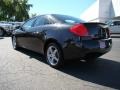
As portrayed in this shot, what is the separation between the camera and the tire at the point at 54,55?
6496mm

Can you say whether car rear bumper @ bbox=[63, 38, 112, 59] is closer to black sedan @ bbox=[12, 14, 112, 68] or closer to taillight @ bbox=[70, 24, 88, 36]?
black sedan @ bbox=[12, 14, 112, 68]

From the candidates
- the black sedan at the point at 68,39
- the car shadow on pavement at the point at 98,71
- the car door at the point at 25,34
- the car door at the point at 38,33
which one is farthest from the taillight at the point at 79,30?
the car door at the point at 25,34

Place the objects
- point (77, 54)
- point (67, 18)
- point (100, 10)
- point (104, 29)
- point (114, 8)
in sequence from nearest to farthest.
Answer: point (77, 54), point (104, 29), point (67, 18), point (114, 8), point (100, 10)

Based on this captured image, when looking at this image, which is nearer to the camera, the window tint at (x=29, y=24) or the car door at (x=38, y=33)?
the car door at (x=38, y=33)

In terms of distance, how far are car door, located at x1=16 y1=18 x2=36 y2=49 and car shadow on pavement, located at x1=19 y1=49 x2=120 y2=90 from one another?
88cm

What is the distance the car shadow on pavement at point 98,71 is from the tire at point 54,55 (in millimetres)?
233

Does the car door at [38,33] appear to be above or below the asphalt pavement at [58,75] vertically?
above

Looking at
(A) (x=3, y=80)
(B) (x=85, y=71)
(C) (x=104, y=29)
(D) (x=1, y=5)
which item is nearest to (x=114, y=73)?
(B) (x=85, y=71)

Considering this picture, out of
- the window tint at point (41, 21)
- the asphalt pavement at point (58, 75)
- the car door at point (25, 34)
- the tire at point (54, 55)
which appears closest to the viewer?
the asphalt pavement at point (58, 75)

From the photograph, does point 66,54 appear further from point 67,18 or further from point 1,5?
point 1,5

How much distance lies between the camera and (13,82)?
5.41m

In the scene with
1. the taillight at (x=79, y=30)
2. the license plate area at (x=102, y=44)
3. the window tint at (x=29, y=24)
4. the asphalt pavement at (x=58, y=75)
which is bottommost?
the asphalt pavement at (x=58, y=75)

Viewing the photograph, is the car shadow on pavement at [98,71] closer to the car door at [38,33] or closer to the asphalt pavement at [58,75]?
the asphalt pavement at [58,75]

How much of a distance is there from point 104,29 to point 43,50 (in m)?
1.91
